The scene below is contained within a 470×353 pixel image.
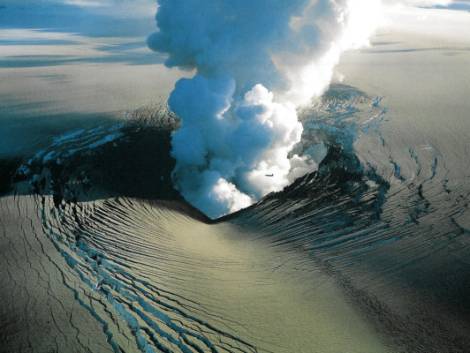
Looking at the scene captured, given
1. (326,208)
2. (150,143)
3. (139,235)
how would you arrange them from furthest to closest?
(150,143) < (326,208) < (139,235)

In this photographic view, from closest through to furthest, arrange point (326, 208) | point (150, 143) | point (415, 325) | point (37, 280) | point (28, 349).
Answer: point (28, 349) → point (415, 325) → point (37, 280) → point (326, 208) → point (150, 143)

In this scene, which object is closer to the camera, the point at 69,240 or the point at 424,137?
the point at 69,240

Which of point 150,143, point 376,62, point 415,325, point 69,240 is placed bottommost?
point 415,325

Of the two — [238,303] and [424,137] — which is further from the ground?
[424,137]

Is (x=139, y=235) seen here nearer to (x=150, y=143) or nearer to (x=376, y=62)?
(x=150, y=143)

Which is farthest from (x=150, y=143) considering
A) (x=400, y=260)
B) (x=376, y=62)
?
(x=376, y=62)

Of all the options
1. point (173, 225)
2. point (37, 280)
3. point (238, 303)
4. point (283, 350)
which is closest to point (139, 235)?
point (173, 225)

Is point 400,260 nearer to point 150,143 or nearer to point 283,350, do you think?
point 283,350

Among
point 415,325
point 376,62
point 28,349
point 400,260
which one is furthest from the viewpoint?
point 376,62

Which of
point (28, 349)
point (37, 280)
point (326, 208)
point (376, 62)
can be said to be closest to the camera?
point (28, 349)
